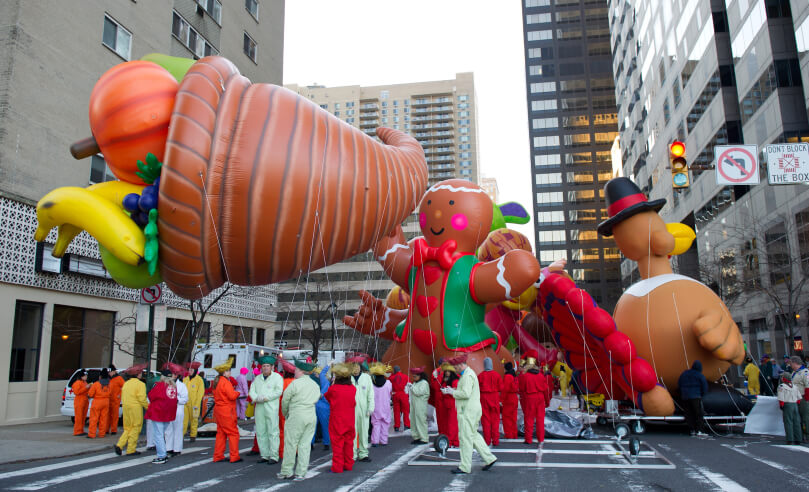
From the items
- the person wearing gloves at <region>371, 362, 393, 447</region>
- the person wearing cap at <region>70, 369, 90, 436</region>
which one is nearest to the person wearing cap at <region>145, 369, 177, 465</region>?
the person wearing gloves at <region>371, 362, 393, 447</region>

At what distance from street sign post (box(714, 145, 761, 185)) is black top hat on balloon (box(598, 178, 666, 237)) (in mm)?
1738

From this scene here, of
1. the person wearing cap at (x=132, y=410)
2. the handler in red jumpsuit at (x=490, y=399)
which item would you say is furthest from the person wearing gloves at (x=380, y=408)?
the person wearing cap at (x=132, y=410)

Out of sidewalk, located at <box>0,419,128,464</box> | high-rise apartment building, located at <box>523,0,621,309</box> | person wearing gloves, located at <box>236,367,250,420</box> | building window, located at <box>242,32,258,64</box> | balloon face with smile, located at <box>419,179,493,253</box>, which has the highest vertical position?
high-rise apartment building, located at <box>523,0,621,309</box>

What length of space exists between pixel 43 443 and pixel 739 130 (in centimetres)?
3473

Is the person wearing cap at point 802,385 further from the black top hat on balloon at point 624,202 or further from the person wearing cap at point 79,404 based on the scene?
the person wearing cap at point 79,404

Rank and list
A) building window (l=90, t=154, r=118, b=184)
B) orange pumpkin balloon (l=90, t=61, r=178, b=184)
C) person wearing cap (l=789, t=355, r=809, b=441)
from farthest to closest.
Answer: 1. building window (l=90, t=154, r=118, b=184)
2. person wearing cap (l=789, t=355, r=809, b=441)
3. orange pumpkin balloon (l=90, t=61, r=178, b=184)

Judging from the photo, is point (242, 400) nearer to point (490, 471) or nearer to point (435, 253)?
point (435, 253)

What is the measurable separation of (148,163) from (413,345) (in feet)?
26.8

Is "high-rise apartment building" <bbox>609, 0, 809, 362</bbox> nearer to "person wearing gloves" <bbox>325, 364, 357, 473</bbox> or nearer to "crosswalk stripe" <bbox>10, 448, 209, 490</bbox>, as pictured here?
"person wearing gloves" <bbox>325, 364, 357, 473</bbox>

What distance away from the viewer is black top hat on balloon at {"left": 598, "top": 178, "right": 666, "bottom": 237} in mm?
12359

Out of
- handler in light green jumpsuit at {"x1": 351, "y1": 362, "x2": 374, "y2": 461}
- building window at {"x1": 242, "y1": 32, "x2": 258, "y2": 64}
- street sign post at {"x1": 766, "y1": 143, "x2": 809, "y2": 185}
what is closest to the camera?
handler in light green jumpsuit at {"x1": 351, "y1": 362, "x2": 374, "y2": 461}

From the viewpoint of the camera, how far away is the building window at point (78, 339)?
641 inches

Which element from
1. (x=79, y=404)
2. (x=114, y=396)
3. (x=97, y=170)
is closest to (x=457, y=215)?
(x=114, y=396)

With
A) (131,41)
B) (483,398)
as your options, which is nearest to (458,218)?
(483,398)
